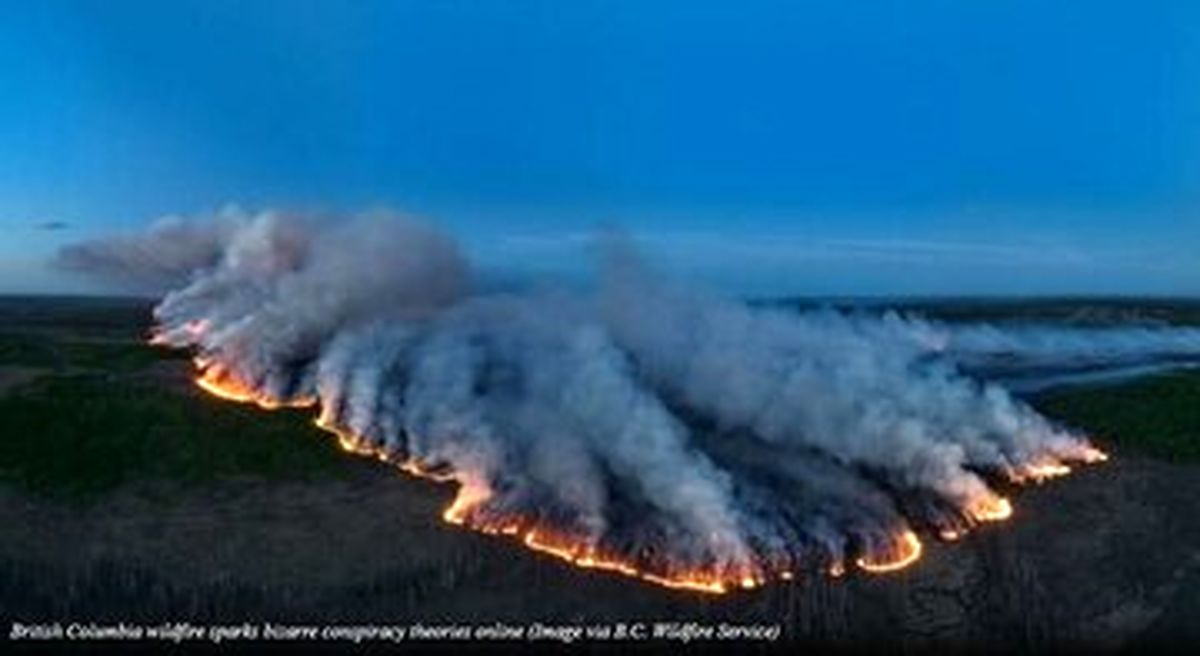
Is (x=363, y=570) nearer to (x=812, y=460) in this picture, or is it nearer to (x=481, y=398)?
(x=481, y=398)

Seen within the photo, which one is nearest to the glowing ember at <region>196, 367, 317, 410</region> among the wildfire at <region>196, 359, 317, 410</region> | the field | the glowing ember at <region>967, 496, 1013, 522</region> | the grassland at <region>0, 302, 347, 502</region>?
the wildfire at <region>196, 359, 317, 410</region>

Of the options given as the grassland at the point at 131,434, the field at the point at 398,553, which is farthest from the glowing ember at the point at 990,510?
the grassland at the point at 131,434

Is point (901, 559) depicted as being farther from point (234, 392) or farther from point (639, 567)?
point (234, 392)

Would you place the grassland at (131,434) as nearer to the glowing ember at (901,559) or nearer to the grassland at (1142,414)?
the glowing ember at (901,559)

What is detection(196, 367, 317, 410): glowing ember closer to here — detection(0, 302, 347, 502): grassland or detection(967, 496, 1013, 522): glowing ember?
detection(0, 302, 347, 502): grassland

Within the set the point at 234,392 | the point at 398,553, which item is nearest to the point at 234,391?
the point at 234,392

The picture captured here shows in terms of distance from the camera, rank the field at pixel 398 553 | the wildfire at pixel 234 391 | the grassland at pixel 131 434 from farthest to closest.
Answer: the wildfire at pixel 234 391 < the grassland at pixel 131 434 < the field at pixel 398 553
